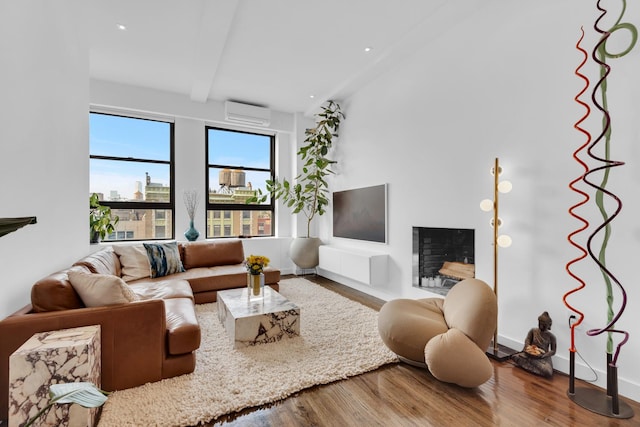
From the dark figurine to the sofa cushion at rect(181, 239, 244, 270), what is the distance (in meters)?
3.55

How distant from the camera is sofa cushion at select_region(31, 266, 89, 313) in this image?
1.83 metres

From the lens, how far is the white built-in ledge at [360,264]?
12.6 ft

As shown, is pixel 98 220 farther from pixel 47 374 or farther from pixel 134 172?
pixel 47 374

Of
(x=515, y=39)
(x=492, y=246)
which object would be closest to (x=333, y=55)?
(x=515, y=39)

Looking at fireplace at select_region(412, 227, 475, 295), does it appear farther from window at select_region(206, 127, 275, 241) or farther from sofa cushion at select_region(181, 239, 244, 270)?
window at select_region(206, 127, 275, 241)

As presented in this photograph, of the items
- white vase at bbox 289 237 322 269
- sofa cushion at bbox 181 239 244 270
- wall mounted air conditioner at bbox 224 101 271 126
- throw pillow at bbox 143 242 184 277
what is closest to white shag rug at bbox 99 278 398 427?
throw pillow at bbox 143 242 184 277

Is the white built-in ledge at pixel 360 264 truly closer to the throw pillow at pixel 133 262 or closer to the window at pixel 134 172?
the throw pillow at pixel 133 262

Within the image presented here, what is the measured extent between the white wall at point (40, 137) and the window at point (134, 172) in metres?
1.58

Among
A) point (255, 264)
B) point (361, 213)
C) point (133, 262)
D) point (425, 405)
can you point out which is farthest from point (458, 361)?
point (133, 262)

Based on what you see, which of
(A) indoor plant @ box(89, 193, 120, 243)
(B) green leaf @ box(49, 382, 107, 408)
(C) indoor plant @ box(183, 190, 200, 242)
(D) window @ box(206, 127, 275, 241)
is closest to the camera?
(B) green leaf @ box(49, 382, 107, 408)

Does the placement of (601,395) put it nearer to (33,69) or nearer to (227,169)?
(33,69)

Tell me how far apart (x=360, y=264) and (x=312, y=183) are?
194 centimetres

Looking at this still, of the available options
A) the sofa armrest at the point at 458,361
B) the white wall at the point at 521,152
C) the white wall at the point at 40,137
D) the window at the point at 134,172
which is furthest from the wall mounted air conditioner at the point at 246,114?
the sofa armrest at the point at 458,361

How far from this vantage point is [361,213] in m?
4.43
